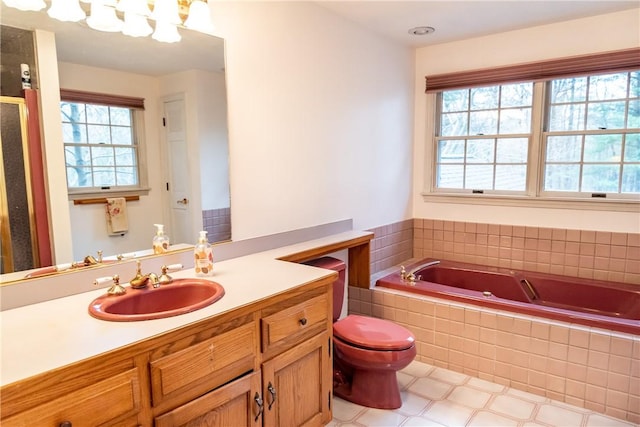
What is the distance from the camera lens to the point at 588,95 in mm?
3010

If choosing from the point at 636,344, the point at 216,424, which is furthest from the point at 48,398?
the point at 636,344

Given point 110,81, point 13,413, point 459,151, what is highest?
point 110,81

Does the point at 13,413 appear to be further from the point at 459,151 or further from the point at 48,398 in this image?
the point at 459,151

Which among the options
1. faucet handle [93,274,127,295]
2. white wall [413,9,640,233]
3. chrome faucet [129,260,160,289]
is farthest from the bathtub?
faucet handle [93,274,127,295]

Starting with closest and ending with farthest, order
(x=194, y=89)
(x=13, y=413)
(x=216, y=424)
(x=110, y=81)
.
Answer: (x=13, y=413), (x=216, y=424), (x=110, y=81), (x=194, y=89)

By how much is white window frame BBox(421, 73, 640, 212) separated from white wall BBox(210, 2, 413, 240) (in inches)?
11.6

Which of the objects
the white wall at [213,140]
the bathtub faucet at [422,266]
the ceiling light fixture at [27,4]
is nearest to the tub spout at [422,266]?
the bathtub faucet at [422,266]

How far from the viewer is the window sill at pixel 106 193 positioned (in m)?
1.60

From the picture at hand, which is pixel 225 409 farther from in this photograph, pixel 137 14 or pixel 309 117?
pixel 309 117

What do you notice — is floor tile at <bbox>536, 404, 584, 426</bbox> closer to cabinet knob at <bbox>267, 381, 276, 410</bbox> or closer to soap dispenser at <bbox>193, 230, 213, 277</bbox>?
cabinet knob at <bbox>267, 381, 276, 410</bbox>

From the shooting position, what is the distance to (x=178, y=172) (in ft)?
6.37

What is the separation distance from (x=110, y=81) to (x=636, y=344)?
2.81 metres

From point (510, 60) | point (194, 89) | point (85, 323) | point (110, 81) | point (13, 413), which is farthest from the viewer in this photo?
point (510, 60)

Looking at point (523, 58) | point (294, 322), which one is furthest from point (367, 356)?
point (523, 58)
